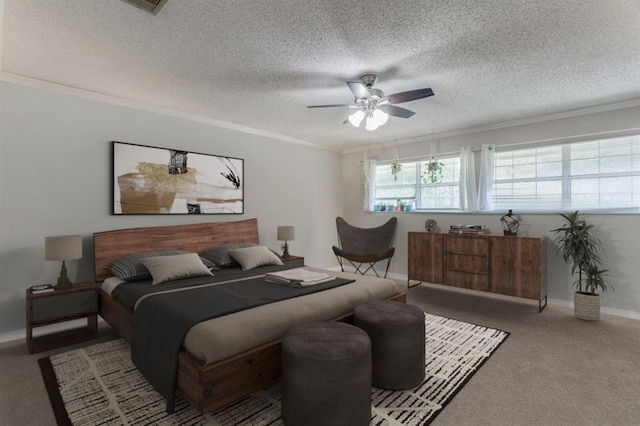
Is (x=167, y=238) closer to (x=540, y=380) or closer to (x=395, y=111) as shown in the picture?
(x=395, y=111)

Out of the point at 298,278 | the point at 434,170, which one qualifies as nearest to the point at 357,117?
the point at 298,278

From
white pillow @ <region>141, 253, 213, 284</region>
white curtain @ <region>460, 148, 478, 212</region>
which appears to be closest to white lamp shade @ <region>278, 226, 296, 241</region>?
white pillow @ <region>141, 253, 213, 284</region>

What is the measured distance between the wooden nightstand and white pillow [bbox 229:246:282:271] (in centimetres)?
143

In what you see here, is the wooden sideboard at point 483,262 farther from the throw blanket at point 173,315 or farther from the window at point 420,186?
the throw blanket at point 173,315

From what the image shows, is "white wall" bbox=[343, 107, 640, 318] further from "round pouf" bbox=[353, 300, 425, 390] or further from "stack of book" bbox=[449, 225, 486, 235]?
"round pouf" bbox=[353, 300, 425, 390]

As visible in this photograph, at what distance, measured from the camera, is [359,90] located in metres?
2.80

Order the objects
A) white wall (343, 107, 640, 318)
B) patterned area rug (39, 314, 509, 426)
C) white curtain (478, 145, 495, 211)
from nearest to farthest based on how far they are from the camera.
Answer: patterned area rug (39, 314, 509, 426) → white wall (343, 107, 640, 318) → white curtain (478, 145, 495, 211)

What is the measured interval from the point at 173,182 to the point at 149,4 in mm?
2391

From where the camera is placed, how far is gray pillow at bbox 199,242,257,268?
12.7ft

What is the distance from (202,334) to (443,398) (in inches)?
63.1

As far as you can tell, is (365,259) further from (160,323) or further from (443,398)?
(160,323)

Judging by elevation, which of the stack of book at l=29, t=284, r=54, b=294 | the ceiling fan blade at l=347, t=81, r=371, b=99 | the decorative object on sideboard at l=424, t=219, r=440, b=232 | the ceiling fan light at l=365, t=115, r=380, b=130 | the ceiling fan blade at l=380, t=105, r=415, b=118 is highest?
the ceiling fan blade at l=347, t=81, r=371, b=99

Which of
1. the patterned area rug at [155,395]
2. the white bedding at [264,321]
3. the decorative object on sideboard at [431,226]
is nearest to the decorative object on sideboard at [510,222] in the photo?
the decorative object on sideboard at [431,226]

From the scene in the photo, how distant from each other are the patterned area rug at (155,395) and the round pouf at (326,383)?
0.24m
